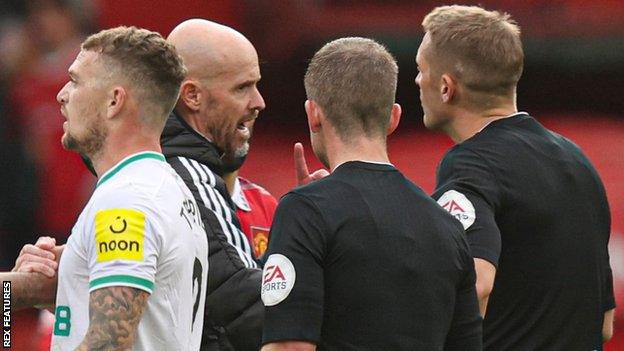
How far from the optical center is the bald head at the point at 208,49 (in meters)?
4.09

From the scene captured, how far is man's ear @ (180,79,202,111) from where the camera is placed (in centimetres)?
404

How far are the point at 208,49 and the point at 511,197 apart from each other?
3.70ft

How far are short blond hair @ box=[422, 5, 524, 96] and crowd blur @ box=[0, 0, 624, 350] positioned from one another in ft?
15.5

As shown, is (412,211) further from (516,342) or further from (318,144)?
(516,342)

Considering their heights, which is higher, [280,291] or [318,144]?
[318,144]

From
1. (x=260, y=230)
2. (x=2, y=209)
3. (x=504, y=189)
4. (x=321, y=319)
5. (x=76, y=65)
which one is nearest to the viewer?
(x=321, y=319)

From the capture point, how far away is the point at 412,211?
3125 mm

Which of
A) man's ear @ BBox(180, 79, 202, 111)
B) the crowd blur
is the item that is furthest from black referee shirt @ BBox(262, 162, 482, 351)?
the crowd blur

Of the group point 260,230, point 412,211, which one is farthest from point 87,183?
point 412,211

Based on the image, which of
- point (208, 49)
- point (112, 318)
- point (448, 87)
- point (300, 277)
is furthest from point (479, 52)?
point (112, 318)

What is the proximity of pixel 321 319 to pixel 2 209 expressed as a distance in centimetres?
574

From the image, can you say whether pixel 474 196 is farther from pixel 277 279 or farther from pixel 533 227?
pixel 277 279

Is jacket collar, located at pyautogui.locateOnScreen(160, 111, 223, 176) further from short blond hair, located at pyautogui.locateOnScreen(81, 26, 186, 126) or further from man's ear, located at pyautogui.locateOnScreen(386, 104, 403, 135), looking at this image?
man's ear, located at pyautogui.locateOnScreen(386, 104, 403, 135)

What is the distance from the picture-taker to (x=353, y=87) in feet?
10.4
